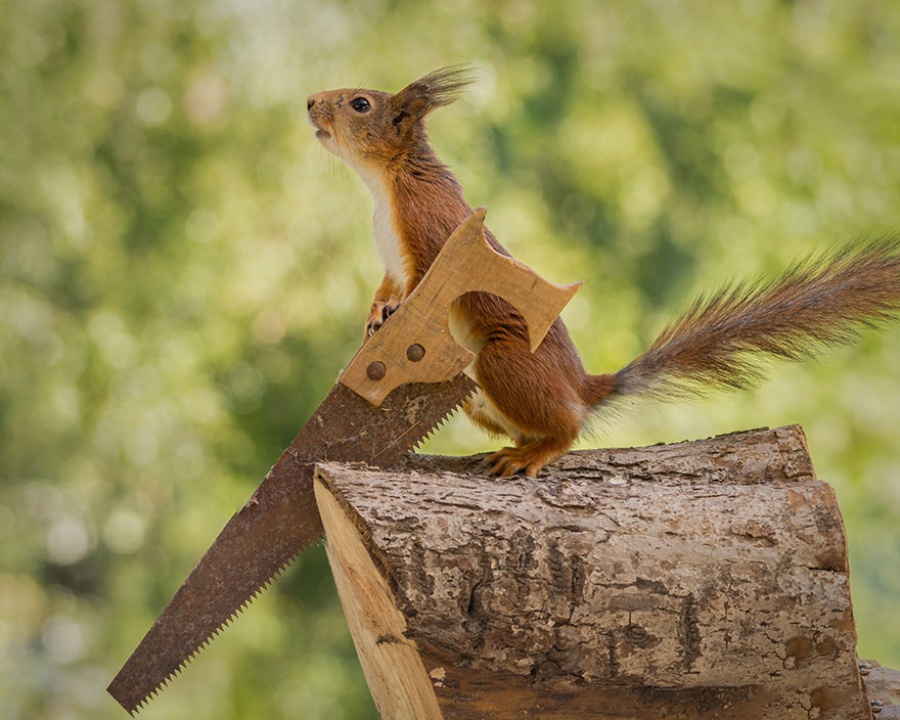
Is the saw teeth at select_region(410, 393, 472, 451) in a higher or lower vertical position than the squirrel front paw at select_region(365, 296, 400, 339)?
lower

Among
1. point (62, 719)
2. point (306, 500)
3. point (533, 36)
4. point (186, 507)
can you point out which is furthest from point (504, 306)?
point (62, 719)

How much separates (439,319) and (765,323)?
581 mm

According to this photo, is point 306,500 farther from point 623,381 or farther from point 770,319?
point 770,319

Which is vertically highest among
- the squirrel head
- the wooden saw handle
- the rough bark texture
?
the squirrel head

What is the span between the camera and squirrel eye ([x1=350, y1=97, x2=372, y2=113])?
6.06ft

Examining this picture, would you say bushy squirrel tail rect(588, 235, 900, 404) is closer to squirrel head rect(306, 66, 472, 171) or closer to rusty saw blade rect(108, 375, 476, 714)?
rusty saw blade rect(108, 375, 476, 714)

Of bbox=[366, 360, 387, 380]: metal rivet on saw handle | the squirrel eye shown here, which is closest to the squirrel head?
the squirrel eye

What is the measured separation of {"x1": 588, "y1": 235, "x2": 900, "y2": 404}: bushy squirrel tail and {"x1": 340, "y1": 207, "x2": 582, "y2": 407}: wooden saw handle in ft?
1.07

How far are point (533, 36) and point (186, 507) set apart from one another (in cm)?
216

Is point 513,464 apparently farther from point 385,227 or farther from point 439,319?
point 385,227

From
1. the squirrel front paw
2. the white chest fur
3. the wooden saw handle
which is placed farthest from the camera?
the white chest fur

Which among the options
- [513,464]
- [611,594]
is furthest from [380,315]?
[611,594]

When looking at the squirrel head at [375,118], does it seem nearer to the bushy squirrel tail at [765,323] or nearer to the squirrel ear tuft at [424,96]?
the squirrel ear tuft at [424,96]

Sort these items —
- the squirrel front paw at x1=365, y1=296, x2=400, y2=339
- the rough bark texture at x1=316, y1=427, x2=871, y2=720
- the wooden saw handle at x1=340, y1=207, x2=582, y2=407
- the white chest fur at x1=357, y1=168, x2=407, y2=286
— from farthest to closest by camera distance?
the white chest fur at x1=357, y1=168, x2=407, y2=286
the squirrel front paw at x1=365, y1=296, x2=400, y2=339
the wooden saw handle at x1=340, y1=207, x2=582, y2=407
the rough bark texture at x1=316, y1=427, x2=871, y2=720
